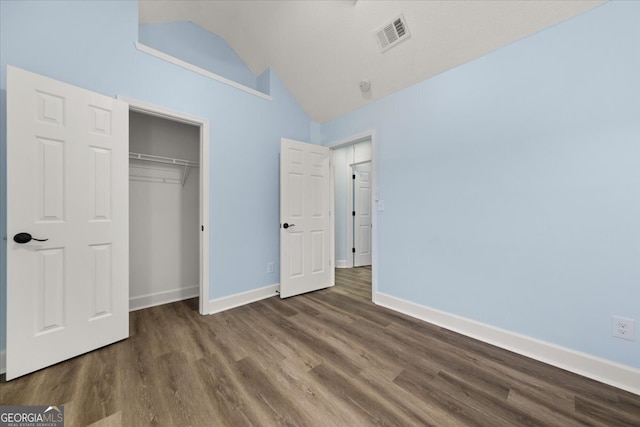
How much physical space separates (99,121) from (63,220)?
0.78m

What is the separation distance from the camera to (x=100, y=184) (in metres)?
1.83

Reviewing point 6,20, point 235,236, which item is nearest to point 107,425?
point 235,236

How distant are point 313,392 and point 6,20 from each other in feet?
10.3

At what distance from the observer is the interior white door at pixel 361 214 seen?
15.4 ft

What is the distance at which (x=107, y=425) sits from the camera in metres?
1.17

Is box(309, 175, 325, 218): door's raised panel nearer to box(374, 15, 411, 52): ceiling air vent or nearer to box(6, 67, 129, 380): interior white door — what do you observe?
box(374, 15, 411, 52): ceiling air vent

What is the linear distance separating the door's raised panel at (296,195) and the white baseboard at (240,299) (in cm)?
97

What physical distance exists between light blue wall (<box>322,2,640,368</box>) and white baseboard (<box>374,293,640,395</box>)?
0.04 m

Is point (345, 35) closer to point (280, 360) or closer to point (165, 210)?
point (165, 210)

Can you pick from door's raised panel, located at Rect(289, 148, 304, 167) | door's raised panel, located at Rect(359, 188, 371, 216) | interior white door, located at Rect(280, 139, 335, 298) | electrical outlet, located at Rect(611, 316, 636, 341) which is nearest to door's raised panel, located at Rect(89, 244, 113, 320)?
interior white door, located at Rect(280, 139, 335, 298)

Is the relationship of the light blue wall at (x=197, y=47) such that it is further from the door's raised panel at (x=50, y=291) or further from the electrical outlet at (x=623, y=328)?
the electrical outlet at (x=623, y=328)

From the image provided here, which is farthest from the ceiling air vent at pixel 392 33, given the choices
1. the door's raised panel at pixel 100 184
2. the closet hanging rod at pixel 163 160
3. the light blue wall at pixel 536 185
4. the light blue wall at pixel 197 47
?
the door's raised panel at pixel 100 184

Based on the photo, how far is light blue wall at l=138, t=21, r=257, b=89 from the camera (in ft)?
8.44

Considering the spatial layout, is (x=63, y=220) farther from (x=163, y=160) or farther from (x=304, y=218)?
(x=304, y=218)
